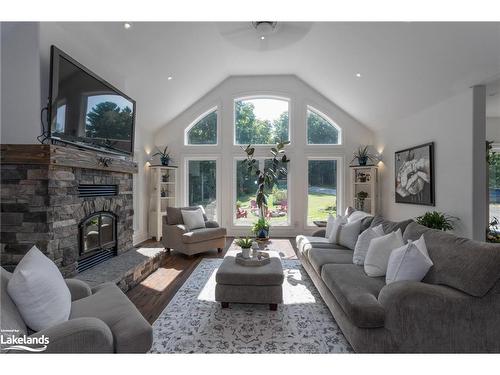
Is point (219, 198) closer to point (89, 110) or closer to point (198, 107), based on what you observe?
point (198, 107)

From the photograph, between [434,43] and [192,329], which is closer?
[192,329]

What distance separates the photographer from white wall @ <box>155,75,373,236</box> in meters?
6.52

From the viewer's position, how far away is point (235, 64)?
578 cm

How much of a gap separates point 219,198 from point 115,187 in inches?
117

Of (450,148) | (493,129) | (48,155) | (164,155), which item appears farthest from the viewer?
(164,155)

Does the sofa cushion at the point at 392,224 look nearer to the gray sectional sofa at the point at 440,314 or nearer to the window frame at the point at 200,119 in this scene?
the gray sectional sofa at the point at 440,314

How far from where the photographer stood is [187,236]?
4578mm

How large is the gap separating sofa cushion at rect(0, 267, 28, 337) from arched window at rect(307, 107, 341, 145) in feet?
19.9

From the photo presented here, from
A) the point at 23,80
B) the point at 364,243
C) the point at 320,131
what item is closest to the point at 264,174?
the point at 320,131

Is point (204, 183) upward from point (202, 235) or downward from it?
upward

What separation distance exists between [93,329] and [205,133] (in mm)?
5673

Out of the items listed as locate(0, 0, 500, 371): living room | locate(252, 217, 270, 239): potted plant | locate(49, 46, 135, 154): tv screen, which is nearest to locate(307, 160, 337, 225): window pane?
locate(0, 0, 500, 371): living room

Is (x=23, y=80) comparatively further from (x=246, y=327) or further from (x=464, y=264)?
(x=464, y=264)

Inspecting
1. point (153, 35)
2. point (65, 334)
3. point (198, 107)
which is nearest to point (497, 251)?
point (65, 334)
